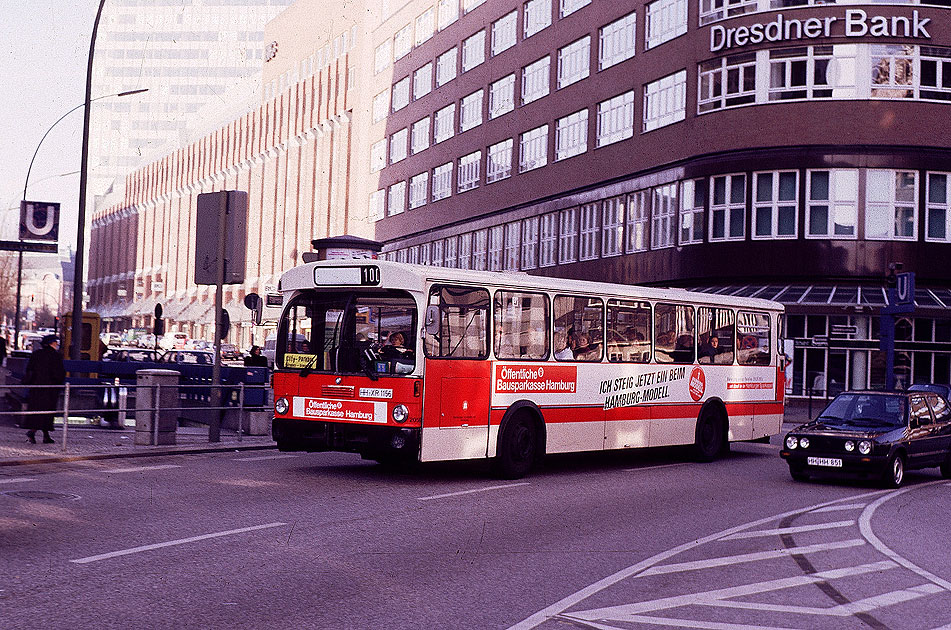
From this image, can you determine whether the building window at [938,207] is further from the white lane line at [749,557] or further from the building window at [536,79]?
the white lane line at [749,557]

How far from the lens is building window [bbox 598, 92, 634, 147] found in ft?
159

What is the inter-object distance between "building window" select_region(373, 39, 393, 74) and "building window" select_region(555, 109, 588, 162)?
24.2 metres

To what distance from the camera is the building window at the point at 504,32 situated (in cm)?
5896

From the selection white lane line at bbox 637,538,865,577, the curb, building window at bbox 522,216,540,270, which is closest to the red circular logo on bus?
the curb

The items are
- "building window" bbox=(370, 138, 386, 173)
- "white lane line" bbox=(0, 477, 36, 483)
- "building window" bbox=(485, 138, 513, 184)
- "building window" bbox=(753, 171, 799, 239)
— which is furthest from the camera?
"building window" bbox=(370, 138, 386, 173)

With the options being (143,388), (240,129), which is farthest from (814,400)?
(240,129)

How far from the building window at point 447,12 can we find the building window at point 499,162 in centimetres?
953

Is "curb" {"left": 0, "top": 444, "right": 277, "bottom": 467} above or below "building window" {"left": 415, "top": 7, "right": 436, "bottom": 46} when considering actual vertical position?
below

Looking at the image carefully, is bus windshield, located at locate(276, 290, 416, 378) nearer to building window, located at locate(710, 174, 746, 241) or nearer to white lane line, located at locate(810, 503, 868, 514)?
white lane line, located at locate(810, 503, 868, 514)

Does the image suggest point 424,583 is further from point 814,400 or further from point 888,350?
point 814,400

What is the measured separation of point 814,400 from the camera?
145 ft

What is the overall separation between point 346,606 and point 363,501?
5624mm

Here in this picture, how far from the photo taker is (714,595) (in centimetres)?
856

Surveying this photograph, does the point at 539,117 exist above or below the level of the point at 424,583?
above
